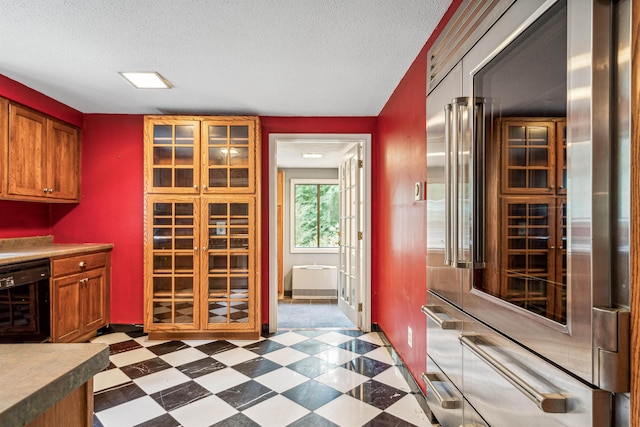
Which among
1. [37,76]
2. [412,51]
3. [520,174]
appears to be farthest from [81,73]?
[520,174]

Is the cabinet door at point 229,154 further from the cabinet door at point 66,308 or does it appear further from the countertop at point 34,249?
the cabinet door at point 66,308

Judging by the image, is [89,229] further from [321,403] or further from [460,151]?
[460,151]

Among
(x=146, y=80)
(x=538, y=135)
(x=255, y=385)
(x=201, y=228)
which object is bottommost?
(x=255, y=385)

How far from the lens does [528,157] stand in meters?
0.99

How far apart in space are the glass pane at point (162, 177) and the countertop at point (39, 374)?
111 inches

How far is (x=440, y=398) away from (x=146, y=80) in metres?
2.85

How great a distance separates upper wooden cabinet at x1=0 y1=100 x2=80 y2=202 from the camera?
2.79 meters

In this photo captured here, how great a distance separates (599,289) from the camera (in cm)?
72

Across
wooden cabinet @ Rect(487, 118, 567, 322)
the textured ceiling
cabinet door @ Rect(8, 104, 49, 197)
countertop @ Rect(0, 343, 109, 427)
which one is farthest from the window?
countertop @ Rect(0, 343, 109, 427)

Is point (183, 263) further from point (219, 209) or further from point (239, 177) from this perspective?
point (239, 177)

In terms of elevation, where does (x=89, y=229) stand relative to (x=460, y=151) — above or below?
below

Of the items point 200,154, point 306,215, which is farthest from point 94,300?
point 306,215

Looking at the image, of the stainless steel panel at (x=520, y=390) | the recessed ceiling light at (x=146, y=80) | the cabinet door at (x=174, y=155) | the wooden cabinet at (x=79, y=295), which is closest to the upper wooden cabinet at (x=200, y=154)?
the cabinet door at (x=174, y=155)

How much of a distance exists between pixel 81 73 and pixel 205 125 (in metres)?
1.05
